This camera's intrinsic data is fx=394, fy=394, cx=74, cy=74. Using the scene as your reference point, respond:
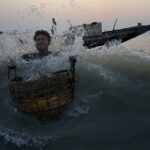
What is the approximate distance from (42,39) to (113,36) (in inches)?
272

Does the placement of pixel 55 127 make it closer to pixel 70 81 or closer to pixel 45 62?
pixel 70 81

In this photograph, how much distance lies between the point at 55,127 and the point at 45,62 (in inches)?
120

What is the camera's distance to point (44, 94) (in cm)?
786

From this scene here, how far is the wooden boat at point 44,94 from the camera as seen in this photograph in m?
7.84

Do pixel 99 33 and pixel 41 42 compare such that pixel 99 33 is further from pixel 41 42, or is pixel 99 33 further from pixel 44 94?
pixel 44 94

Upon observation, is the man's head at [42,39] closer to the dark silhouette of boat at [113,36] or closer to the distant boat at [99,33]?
the distant boat at [99,33]

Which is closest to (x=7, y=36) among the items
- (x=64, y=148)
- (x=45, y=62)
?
(x=45, y=62)

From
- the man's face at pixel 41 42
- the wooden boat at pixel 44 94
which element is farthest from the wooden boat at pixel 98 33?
the wooden boat at pixel 44 94

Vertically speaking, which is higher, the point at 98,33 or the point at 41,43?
the point at 41,43

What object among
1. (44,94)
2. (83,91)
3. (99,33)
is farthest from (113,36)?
(44,94)

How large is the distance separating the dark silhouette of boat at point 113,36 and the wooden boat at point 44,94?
284 inches

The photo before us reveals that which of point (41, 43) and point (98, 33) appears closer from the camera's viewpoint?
point (41, 43)

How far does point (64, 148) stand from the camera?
283 inches

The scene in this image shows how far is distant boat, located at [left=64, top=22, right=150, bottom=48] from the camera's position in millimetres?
15375
